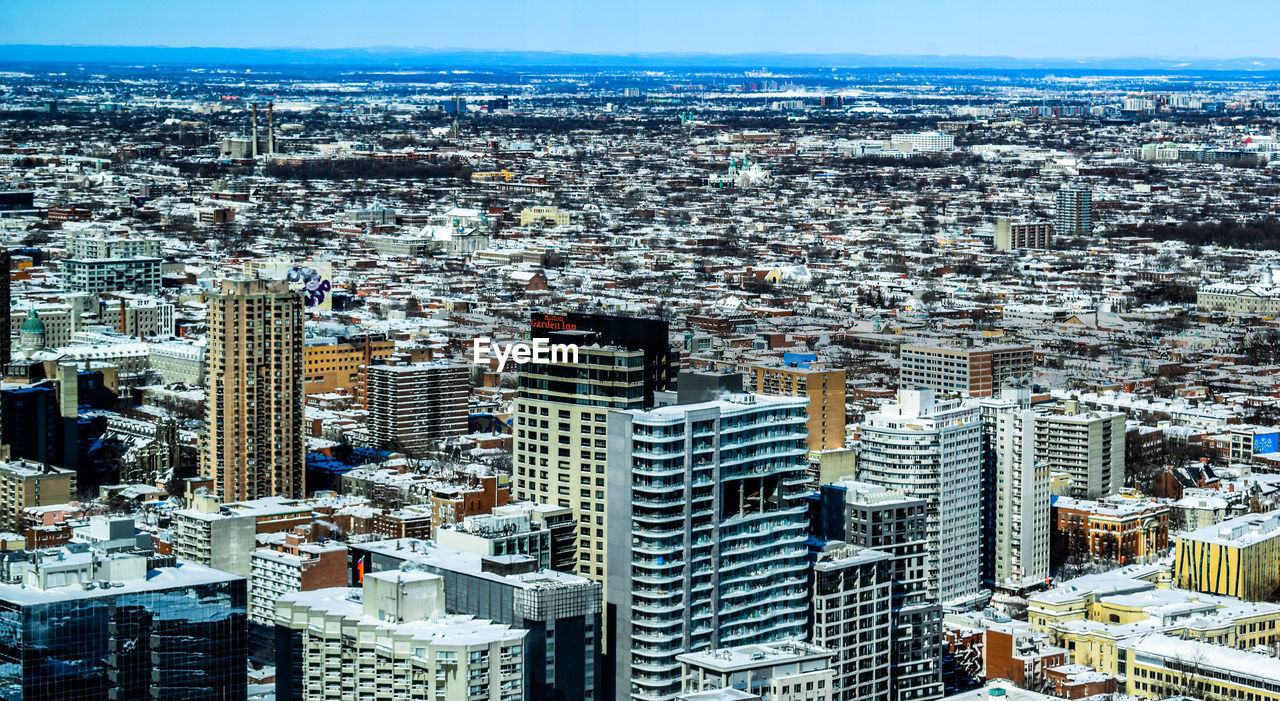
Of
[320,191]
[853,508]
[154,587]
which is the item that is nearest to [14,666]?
[154,587]

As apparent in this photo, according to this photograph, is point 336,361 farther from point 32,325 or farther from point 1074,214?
point 1074,214

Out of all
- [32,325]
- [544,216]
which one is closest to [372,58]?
[544,216]

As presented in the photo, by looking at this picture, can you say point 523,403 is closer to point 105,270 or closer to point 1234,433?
point 1234,433

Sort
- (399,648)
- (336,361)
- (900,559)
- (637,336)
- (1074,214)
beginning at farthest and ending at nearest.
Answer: (1074,214), (336,361), (900,559), (637,336), (399,648)

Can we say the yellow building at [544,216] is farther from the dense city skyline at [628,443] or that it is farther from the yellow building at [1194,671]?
the yellow building at [1194,671]

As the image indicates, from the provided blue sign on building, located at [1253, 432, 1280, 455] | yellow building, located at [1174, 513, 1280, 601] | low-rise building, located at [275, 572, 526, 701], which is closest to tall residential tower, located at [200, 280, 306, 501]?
yellow building, located at [1174, 513, 1280, 601]

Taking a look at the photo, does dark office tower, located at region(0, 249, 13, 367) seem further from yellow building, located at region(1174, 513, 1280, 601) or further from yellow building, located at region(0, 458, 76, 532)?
yellow building, located at region(1174, 513, 1280, 601)
